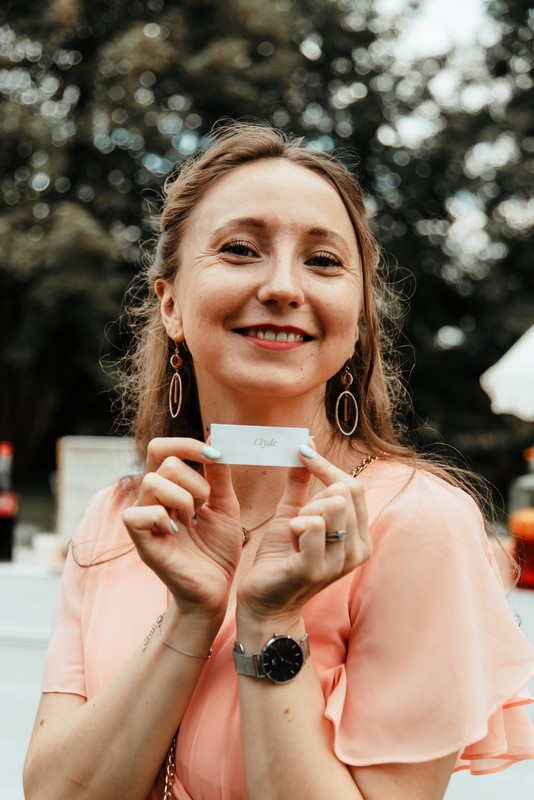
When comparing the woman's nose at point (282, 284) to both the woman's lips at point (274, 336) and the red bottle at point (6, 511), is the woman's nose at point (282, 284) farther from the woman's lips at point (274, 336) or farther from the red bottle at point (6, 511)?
the red bottle at point (6, 511)

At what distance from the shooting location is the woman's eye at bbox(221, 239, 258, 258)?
59.9 inches

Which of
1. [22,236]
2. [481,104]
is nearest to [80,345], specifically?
[22,236]

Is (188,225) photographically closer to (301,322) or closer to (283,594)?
(301,322)

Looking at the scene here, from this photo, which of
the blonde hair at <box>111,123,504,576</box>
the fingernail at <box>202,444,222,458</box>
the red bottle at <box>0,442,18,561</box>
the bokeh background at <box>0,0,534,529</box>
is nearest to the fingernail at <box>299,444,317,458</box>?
the fingernail at <box>202,444,222,458</box>

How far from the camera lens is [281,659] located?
1.28 metres

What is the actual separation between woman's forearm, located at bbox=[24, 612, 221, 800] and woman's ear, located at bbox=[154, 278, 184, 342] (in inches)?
23.8

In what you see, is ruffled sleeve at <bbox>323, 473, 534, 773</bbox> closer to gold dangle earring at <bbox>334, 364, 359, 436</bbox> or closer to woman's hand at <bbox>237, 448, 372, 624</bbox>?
woman's hand at <bbox>237, 448, 372, 624</bbox>

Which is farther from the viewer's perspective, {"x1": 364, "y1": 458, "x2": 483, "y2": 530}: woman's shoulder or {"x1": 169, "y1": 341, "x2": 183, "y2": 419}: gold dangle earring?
{"x1": 169, "y1": 341, "x2": 183, "y2": 419}: gold dangle earring

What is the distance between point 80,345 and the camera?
15.9m

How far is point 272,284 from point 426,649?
641mm

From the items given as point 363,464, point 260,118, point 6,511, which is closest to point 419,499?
point 363,464

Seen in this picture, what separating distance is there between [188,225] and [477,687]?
0.98m

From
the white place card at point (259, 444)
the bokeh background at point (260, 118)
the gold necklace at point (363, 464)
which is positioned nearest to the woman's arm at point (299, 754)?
the white place card at point (259, 444)

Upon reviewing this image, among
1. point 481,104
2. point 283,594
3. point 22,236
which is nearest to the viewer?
point 283,594
